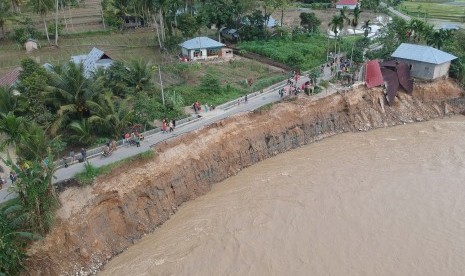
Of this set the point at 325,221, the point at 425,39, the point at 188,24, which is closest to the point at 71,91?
the point at 325,221

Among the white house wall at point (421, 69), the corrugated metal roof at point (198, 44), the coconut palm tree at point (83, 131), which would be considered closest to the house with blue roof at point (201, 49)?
the corrugated metal roof at point (198, 44)

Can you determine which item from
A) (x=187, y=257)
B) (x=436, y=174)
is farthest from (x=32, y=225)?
(x=436, y=174)

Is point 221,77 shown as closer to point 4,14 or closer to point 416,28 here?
point 416,28

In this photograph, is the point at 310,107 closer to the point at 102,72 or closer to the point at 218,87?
the point at 218,87

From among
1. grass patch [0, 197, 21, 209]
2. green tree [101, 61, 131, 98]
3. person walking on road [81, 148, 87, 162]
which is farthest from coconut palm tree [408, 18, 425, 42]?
grass patch [0, 197, 21, 209]

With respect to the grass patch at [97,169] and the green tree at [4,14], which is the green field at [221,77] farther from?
the green tree at [4,14]
